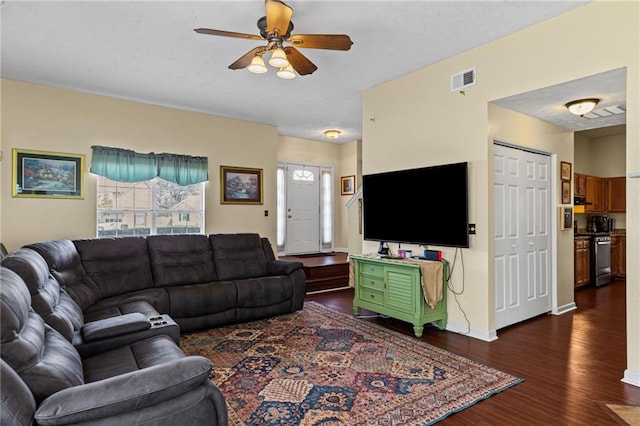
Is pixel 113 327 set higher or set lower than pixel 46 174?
lower

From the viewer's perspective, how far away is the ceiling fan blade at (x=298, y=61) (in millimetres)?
2996

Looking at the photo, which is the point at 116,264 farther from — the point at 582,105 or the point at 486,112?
the point at 582,105

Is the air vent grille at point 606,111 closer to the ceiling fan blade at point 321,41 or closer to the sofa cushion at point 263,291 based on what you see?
the ceiling fan blade at point 321,41

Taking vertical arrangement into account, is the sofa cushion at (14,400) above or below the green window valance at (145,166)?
below

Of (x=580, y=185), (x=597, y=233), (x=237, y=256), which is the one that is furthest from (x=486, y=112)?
(x=597, y=233)

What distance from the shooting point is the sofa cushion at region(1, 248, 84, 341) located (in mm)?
2117

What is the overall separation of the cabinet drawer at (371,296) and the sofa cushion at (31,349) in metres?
2.98

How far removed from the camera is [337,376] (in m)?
2.79

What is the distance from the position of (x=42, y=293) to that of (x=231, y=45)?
2644 millimetres

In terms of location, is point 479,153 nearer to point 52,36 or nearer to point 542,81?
point 542,81

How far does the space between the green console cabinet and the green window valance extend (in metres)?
3.04

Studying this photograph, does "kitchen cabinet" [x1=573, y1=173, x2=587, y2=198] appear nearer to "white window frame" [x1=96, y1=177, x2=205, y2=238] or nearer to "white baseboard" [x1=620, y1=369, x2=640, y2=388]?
"white baseboard" [x1=620, y1=369, x2=640, y2=388]

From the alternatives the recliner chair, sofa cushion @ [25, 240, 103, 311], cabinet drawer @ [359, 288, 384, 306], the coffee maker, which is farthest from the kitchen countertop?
sofa cushion @ [25, 240, 103, 311]

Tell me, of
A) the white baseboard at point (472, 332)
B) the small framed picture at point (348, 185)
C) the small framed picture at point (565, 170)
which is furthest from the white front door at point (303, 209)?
the small framed picture at point (565, 170)
